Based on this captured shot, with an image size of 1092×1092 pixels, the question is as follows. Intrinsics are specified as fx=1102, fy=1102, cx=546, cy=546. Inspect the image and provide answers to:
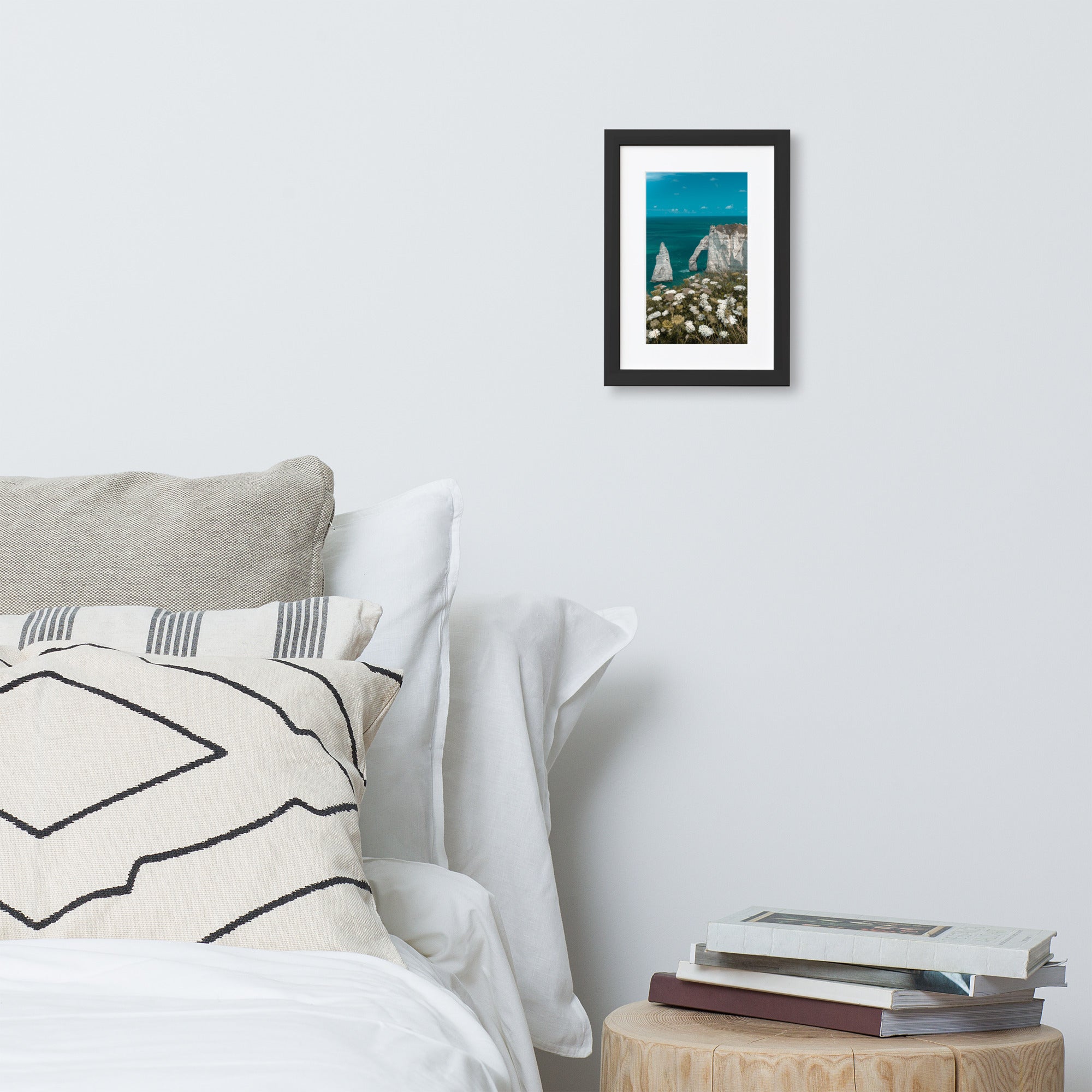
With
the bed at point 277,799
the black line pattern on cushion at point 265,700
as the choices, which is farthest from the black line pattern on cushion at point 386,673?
the black line pattern on cushion at point 265,700

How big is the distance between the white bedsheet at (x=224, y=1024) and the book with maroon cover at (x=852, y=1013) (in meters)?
0.33

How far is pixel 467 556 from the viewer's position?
163 cm

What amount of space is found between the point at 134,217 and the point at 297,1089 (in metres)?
1.38

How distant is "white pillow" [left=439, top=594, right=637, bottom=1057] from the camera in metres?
1.31

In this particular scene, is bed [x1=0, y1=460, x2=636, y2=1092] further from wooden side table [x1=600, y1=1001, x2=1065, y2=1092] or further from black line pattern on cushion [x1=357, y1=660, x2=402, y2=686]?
wooden side table [x1=600, y1=1001, x2=1065, y2=1092]

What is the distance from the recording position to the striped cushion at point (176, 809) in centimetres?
82

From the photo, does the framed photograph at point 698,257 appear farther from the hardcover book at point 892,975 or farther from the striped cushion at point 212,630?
the hardcover book at point 892,975

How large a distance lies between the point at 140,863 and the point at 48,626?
335 mm

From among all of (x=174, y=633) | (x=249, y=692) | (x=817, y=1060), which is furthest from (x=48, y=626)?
(x=817, y=1060)

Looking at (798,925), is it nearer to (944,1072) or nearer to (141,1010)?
(944,1072)

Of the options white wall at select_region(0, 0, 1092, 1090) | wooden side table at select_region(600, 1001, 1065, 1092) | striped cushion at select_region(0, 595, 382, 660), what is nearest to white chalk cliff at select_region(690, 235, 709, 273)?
white wall at select_region(0, 0, 1092, 1090)

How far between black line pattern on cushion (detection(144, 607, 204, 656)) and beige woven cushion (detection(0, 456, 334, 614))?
0.08m

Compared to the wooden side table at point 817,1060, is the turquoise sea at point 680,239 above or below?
above

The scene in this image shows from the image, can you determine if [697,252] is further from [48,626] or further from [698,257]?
[48,626]
